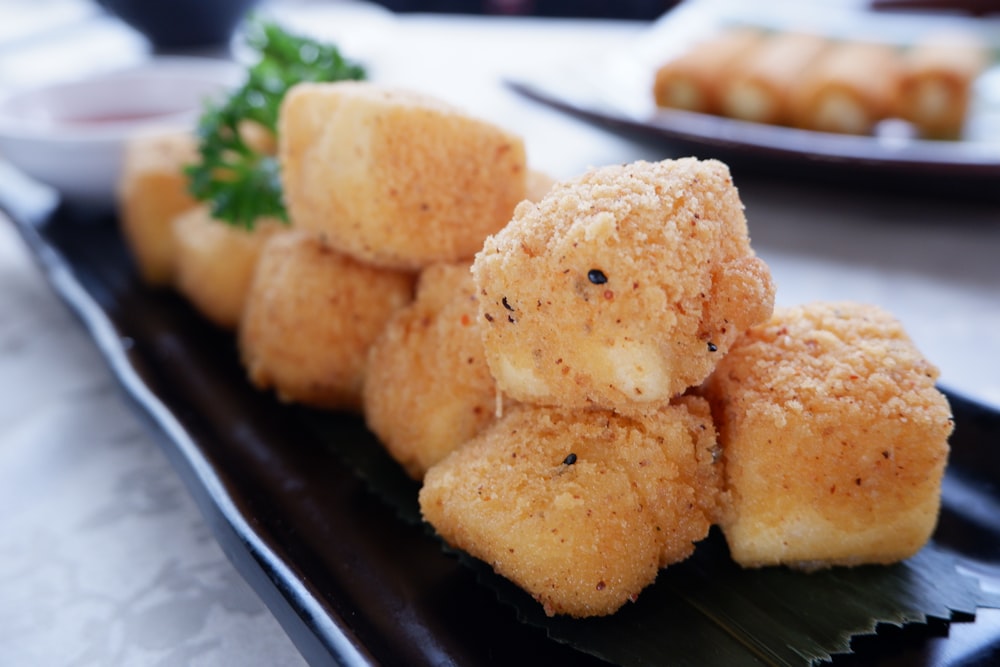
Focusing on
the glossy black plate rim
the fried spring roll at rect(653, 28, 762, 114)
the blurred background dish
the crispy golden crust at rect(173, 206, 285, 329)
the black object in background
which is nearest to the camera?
the glossy black plate rim

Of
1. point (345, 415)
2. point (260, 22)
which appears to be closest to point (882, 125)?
point (260, 22)

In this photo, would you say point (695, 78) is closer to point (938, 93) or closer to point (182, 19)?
point (938, 93)

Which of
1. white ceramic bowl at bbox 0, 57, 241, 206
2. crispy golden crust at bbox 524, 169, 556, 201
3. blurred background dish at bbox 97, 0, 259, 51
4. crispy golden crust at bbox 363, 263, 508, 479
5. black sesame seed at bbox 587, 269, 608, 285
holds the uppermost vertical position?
black sesame seed at bbox 587, 269, 608, 285

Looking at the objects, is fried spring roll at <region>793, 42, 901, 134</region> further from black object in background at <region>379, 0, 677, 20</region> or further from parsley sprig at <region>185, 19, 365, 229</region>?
black object in background at <region>379, 0, 677, 20</region>

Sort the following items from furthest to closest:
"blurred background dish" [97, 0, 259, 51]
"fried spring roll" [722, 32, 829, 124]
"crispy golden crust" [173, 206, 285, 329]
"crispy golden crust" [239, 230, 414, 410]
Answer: "blurred background dish" [97, 0, 259, 51] < "fried spring roll" [722, 32, 829, 124] < "crispy golden crust" [173, 206, 285, 329] < "crispy golden crust" [239, 230, 414, 410]

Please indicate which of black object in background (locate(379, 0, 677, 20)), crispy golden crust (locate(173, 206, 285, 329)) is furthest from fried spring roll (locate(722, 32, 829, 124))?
black object in background (locate(379, 0, 677, 20))

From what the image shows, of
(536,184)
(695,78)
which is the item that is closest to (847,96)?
(695,78)

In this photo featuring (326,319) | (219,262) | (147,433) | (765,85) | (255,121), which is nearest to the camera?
(326,319)
